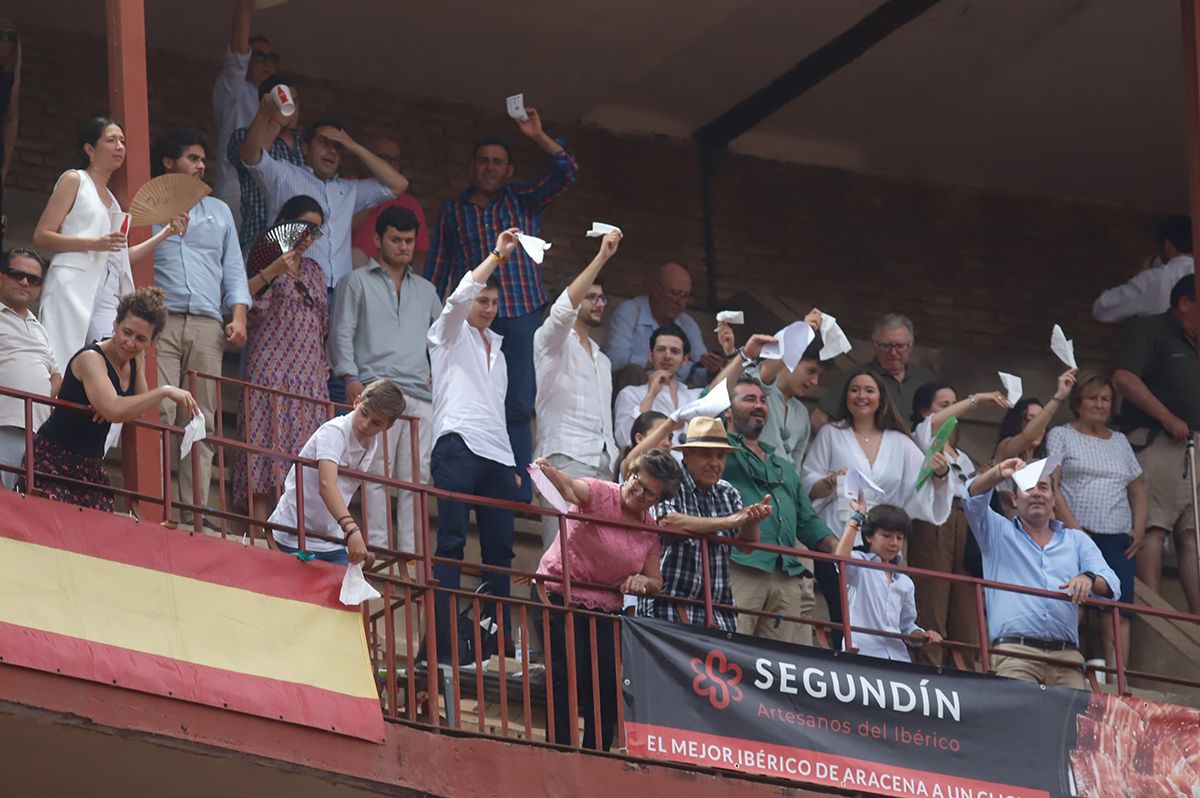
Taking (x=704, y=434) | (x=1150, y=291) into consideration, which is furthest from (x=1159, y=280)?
(x=704, y=434)

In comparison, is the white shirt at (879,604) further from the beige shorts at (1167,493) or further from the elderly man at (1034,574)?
the beige shorts at (1167,493)

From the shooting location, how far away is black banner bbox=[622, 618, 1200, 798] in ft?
35.3

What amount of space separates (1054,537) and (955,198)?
7090 mm

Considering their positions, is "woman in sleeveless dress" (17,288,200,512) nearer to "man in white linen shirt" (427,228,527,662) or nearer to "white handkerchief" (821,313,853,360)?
"man in white linen shirt" (427,228,527,662)

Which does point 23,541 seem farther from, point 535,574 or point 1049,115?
point 1049,115

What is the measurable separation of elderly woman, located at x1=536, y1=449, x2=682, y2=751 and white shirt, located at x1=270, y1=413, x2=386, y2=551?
87cm

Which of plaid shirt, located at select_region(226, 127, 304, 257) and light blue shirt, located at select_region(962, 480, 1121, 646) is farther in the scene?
plaid shirt, located at select_region(226, 127, 304, 257)

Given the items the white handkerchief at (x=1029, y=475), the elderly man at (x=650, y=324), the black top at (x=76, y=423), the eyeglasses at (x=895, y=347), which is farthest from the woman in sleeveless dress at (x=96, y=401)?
the eyeglasses at (x=895, y=347)

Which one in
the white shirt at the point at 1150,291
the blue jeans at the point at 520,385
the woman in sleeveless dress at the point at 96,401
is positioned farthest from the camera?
the white shirt at the point at 1150,291

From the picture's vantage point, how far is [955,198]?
1927 centimetres

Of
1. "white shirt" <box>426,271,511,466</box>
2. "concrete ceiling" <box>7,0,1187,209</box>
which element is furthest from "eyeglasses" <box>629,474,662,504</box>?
"concrete ceiling" <box>7,0,1187,209</box>

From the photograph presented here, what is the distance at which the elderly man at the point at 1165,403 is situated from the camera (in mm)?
14617

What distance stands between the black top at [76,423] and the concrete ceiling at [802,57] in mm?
6444

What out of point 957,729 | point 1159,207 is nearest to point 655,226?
point 1159,207
